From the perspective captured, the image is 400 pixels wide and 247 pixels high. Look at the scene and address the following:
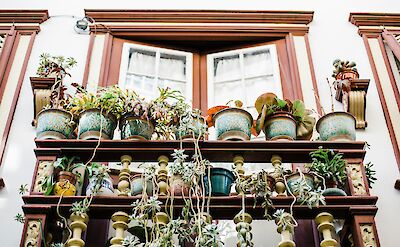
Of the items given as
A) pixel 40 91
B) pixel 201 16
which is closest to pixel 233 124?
pixel 40 91

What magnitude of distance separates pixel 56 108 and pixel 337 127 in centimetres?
209

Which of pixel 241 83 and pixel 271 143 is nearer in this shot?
pixel 271 143

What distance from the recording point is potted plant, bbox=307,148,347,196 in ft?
15.1

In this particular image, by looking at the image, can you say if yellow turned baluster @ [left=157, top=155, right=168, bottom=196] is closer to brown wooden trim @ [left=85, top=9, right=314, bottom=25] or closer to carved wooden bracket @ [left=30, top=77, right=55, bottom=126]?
carved wooden bracket @ [left=30, top=77, right=55, bottom=126]

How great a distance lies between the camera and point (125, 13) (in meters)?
7.39

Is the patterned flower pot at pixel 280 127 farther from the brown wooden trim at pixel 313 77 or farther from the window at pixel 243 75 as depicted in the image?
the window at pixel 243 75

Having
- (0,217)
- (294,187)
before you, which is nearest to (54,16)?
(0,217)

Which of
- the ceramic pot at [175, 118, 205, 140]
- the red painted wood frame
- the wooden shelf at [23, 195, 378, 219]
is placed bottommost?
the wooden shelf at [23, 195, 378, 219]

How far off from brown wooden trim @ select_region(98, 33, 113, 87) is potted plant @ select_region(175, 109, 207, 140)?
181cm

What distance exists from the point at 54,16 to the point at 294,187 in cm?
394

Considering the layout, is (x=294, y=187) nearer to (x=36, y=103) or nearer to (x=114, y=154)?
(x=114, y=154)

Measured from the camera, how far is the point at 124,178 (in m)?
4.63

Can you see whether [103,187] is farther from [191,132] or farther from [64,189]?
[191,132]

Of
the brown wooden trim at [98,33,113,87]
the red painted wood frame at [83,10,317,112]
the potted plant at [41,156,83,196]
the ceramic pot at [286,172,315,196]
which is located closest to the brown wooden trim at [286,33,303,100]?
the red painted wood frame at [83,10,317,112]
